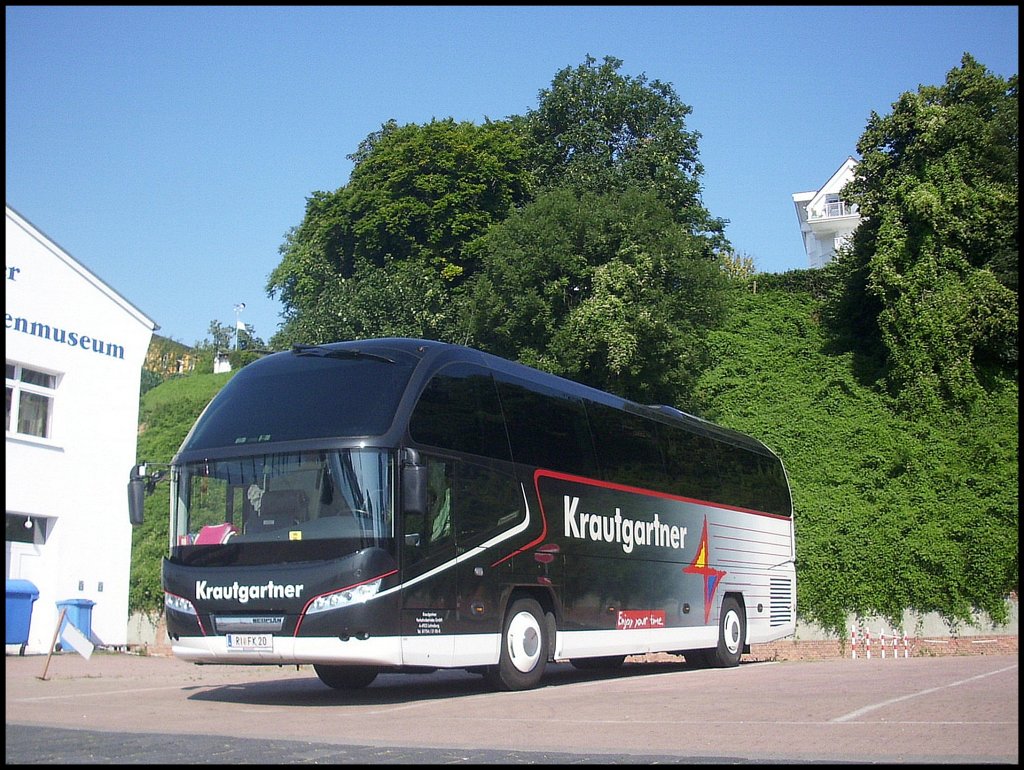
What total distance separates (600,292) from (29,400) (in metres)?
14.7

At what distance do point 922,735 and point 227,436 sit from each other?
7588mm

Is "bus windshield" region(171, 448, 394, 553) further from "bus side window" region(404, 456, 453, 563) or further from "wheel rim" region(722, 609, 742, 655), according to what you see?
"wheel rim" region(722, 609, 742, 655)

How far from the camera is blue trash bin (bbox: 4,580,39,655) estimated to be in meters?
21.9

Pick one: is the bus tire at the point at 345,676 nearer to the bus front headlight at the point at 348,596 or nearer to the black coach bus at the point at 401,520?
the black coach bus at the point at 401,520

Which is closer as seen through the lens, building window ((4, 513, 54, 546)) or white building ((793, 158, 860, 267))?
building window ((4, 513, 54, 546))

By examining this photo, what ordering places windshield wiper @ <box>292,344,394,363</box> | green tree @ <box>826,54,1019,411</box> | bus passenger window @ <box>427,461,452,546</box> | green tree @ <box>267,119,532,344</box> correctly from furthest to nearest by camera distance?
green tree @ <box>267,119,532,344</box>, green tree @ <box>826,54,1019,411</box>, windshield wiper @ <box>292,344,394,363</box>, bus passenger window @ <box>427,461,452,546</box>

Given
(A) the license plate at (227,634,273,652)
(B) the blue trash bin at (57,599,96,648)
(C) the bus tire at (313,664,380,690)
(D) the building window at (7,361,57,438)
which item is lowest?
(C) the bus tire at (313,664,380,690)

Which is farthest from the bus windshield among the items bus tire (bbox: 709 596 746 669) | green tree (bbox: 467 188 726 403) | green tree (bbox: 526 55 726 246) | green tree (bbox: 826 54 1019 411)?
green tree (bbox: 526 55 726 246)

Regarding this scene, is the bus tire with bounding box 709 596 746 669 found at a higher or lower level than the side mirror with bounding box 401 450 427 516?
lower

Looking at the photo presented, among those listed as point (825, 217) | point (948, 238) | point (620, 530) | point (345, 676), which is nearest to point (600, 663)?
point (620, 530)

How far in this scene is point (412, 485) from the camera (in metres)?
11.6

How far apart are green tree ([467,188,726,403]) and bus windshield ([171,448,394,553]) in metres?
19.5

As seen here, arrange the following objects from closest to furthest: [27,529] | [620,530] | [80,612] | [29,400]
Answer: [620,530] → [80,612] → [27,529] → [29,400]

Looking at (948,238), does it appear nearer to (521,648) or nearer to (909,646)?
(909,646)
